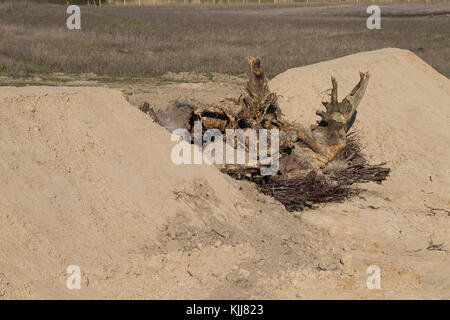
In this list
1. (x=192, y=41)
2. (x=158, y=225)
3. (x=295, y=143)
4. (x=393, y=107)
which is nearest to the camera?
(x=158, y=225)

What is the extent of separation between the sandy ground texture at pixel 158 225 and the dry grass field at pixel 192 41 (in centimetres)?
920

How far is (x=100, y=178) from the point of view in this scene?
9.40 metres

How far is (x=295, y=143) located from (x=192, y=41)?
57.0 feet

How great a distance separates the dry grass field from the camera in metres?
21.4

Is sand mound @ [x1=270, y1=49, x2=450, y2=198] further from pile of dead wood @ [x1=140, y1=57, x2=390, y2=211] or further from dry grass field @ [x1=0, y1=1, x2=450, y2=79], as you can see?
dry grass field @ [x1=0, y1=1, x2=450, y2=79]

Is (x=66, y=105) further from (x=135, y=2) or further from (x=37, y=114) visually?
(x=135, y=2)

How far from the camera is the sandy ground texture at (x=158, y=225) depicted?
8180 millimetres

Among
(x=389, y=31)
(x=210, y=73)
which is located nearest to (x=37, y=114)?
(x=210, y=73)

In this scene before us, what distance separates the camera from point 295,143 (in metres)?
12.4

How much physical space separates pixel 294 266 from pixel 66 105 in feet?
13.8

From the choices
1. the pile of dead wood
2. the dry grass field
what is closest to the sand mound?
the pile of dead wood

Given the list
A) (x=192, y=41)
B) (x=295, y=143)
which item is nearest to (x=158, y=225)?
(x=295, y=143)

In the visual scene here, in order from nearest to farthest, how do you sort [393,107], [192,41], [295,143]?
[295,143], [393,107], [192,41]

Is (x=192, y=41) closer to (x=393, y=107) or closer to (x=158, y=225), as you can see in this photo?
(x=393, y=107)
